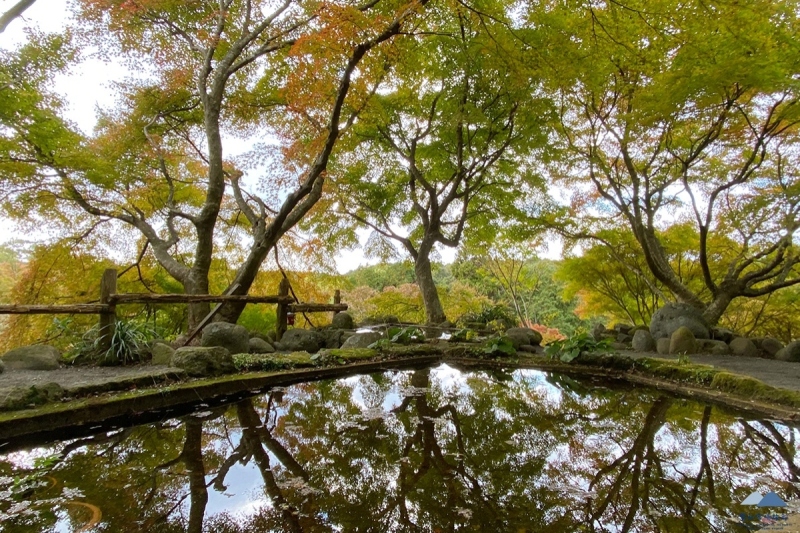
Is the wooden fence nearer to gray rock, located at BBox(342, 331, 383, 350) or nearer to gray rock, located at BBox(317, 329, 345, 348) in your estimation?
gray rock, located at BBox(317, 329, 345, 348)

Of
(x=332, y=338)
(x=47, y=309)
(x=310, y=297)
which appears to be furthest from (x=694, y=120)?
(x=47, y=309)

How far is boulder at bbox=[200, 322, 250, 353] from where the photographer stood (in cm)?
548

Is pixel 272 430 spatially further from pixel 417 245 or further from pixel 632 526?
pixel 417 245

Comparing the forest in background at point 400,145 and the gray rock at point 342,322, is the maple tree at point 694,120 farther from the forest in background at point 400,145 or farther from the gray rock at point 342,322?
the gray rock at point 342,322

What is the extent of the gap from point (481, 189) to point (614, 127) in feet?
10.9

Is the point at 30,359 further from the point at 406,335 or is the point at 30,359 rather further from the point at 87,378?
the point at 406,335

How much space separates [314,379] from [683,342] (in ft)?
19.5

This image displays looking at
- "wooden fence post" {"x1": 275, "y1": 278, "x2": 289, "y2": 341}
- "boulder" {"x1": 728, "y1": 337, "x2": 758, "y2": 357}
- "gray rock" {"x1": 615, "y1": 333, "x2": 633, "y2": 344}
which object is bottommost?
"gray rock" {"x1": 615, "y1": 333, "x2": 633, "y2": 344}

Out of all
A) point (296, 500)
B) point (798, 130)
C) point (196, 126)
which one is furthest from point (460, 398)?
point (196, 126)

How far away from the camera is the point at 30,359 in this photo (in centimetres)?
460

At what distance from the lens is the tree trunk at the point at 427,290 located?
9883mm

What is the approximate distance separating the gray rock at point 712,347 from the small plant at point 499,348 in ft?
10.0

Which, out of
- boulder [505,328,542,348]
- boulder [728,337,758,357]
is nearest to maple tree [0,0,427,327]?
boulder [505,328,542,348]

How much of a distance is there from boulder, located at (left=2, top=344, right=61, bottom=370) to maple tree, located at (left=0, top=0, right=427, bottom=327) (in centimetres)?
218
